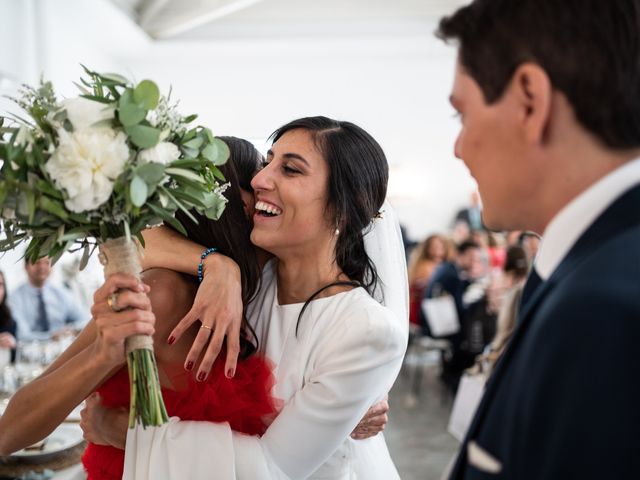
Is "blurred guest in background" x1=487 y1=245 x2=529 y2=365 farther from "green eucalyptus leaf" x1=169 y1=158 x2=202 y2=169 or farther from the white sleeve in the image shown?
"green eucalyptus leaf" x1=169 y1=158 x2=202 y2=169

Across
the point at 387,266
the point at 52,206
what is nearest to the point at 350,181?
the point at 387,266

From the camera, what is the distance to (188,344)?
1.53m

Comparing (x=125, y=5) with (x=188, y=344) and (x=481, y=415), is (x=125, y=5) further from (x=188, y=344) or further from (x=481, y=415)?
(x=481, y=415)

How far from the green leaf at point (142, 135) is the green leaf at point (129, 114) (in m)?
0.01

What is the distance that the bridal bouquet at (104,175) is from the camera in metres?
1.06

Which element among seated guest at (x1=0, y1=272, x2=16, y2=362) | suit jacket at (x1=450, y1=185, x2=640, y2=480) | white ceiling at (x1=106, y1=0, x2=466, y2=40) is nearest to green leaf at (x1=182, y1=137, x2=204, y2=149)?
suit jacket at (x1=450, y1=185, x2=640, y2=480)

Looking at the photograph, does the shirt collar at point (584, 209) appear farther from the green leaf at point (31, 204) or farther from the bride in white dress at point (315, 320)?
the green leaf at point (31, 204)

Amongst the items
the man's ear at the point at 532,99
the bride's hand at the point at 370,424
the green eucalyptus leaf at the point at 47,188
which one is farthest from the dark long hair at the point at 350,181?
the man's ear at the point at 532,99

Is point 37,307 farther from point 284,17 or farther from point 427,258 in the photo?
point 284,17

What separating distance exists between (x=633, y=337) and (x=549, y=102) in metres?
0.32

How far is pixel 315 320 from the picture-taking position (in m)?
1.65

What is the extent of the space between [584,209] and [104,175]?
0.81 metres

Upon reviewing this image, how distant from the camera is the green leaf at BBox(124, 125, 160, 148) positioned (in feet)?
3.59

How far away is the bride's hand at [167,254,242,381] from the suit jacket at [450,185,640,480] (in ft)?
2.69
